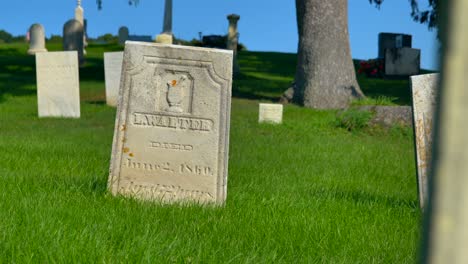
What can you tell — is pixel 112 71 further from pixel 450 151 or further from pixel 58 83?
pixel 450 151

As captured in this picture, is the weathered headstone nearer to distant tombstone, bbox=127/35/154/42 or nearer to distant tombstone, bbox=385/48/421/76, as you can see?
distant tombstone, bbox=385/48/421/76

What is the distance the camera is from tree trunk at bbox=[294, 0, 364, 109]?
17.0 meters

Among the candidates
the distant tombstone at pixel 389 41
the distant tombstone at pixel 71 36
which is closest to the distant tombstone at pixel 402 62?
the distant tombstone at pixel 389 41

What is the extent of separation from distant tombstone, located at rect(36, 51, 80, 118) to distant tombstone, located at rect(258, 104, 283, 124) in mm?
3894

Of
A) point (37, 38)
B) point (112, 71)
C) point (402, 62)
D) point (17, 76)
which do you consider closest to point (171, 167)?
point (112, 71)

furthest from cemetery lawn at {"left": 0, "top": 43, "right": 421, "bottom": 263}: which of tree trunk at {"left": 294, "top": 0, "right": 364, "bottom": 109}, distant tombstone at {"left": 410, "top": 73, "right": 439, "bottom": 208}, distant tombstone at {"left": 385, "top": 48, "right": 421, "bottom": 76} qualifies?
distant tombstone at {"left": 385, "top": 48, "right": 421, "bottom": 76}

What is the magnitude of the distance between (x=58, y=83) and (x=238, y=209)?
10030 mm

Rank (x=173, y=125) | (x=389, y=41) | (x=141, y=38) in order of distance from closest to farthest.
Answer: (x=173, y=125), (x=389, y=41), (x=141, y=38)

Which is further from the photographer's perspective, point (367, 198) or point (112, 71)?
point (112, 71)

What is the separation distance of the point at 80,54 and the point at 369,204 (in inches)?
954

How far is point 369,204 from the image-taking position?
19.7 feet

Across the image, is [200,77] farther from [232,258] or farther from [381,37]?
[381,37]

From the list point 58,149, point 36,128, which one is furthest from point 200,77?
point 36,128

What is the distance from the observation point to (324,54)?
17.0m
